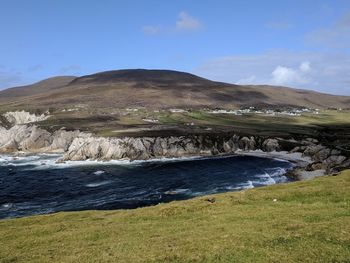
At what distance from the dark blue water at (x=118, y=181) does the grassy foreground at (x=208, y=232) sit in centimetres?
3805

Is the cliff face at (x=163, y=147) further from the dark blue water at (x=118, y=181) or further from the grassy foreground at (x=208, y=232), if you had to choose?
the grassy foreground at (x=208, y=232)

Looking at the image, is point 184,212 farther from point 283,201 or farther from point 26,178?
point 26,178

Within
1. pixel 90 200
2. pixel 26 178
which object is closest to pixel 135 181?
pixel 90 200

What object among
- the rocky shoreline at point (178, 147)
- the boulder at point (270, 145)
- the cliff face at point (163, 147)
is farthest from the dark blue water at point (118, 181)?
the boulder at point (270, 145)

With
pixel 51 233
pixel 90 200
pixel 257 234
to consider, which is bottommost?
pixel 90 200

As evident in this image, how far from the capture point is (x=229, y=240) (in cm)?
2927

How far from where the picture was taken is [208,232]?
32.8 metres

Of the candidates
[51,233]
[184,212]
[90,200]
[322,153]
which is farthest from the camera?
[322,153]

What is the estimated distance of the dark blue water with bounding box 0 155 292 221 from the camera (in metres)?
86.6

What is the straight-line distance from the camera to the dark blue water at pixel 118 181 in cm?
8662

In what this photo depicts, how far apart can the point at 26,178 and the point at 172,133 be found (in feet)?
201

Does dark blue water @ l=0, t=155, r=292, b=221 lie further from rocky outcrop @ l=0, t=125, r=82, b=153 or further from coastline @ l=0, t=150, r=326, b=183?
rocky outcrop @ l=0, t=125, r=82, b=153

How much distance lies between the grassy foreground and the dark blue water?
125 feet

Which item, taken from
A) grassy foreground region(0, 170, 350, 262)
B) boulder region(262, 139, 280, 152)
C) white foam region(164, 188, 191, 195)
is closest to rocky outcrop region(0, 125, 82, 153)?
boulder region(262, 139, 280, 152)
